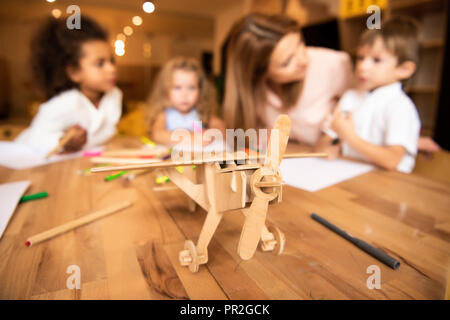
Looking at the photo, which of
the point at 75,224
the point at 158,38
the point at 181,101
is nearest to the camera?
the point at 75,224

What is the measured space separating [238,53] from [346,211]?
592 mm

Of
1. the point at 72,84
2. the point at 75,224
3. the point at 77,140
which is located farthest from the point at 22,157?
the point at 75,224

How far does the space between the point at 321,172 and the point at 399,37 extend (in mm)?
353

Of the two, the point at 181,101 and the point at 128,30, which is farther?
the point at 181,101

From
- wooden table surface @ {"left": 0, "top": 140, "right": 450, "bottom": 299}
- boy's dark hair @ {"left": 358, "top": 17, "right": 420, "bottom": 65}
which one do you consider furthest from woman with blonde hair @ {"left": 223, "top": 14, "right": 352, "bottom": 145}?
wooden table surface @ {"left": 0, "top": 140, "right": 450, "bottom": 299}

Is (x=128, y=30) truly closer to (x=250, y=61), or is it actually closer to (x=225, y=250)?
(x=250, y=61)

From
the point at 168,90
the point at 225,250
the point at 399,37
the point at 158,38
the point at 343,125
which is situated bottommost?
the point at 225,250

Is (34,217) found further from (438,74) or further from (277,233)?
(438,74)

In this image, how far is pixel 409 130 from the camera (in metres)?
0.65

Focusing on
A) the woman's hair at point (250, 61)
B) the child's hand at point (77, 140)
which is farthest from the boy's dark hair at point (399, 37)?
the child's hand at point (77, 140)

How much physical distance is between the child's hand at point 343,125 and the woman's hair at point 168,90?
20.7 inches

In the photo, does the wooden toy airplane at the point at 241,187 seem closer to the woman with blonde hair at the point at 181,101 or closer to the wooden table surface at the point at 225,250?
the wooden table surface at the point at 225,250

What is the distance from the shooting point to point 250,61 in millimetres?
816

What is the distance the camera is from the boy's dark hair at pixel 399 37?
614 mm
